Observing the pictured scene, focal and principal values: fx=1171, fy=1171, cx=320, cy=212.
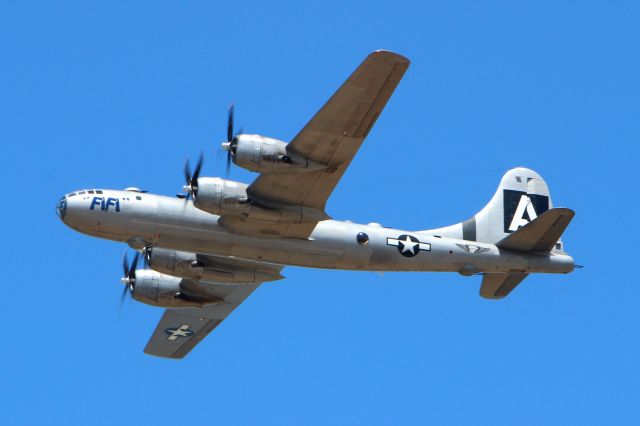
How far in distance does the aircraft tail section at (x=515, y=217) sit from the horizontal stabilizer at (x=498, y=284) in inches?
53.7

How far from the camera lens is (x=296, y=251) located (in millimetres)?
A: 40625

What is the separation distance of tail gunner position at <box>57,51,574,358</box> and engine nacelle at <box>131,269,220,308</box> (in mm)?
39

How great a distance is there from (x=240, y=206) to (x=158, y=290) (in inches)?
320

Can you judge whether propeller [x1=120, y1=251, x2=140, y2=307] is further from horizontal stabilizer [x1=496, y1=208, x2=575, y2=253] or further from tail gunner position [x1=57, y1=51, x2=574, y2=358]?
horizontal stabilizer [x1=496, y1=208, x2=575, y2=253]

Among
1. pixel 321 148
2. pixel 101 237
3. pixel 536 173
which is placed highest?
pixel 536 173

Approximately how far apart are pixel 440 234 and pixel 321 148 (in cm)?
762

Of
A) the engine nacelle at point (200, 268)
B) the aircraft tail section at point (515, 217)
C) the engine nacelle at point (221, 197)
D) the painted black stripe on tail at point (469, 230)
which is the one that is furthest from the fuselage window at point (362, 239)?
the painted black stripe on tail at point (469, 230)

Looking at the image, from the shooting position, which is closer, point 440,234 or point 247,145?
point 247,145

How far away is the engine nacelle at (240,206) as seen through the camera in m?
38.3

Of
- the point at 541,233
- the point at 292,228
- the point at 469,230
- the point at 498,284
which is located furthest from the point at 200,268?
the point at 541,233

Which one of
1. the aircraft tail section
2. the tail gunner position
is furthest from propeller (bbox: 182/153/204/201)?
the aircraft tail section

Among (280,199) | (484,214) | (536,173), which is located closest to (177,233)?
(280,199)

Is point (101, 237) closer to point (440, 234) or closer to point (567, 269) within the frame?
point (440, 234)

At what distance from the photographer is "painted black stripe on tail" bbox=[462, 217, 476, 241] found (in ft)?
145
